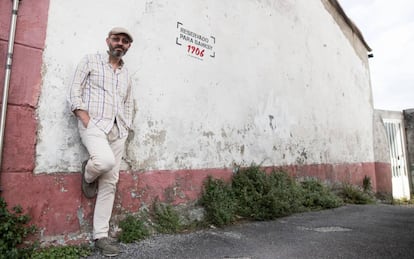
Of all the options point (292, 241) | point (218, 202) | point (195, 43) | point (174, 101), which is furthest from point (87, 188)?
point (195, 43)

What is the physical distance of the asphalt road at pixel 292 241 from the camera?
8.25ft

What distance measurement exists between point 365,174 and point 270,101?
14.8 ft

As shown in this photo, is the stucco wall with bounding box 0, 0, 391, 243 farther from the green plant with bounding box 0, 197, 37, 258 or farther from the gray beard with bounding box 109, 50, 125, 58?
the gray beard with bounding box 109, 50, 125, 58

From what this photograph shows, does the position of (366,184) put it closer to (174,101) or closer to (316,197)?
(316,197)

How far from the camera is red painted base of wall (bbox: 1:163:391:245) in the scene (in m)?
2.41

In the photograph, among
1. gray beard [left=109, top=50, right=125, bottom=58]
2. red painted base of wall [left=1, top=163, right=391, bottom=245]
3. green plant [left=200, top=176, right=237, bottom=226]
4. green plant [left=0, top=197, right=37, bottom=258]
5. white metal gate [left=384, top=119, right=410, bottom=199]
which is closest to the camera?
green plant [left=0, top=197, right=37, bottom=258]

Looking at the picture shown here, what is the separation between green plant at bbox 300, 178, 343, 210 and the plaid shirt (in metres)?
3.51

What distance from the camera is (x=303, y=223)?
3779 mm

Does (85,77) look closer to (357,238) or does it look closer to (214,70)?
(214,70)

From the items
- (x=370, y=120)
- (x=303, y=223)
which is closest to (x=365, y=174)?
(x=370, y=120)

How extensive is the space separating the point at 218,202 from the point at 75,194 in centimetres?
169

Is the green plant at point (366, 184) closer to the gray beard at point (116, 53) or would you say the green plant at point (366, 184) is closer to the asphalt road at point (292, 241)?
the asphalt road at point (292, 241)

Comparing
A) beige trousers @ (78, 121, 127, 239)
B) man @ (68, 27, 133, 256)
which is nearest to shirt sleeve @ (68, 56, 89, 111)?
man @ (68, 27, 133, 256)

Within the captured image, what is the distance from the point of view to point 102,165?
8.07 ft
